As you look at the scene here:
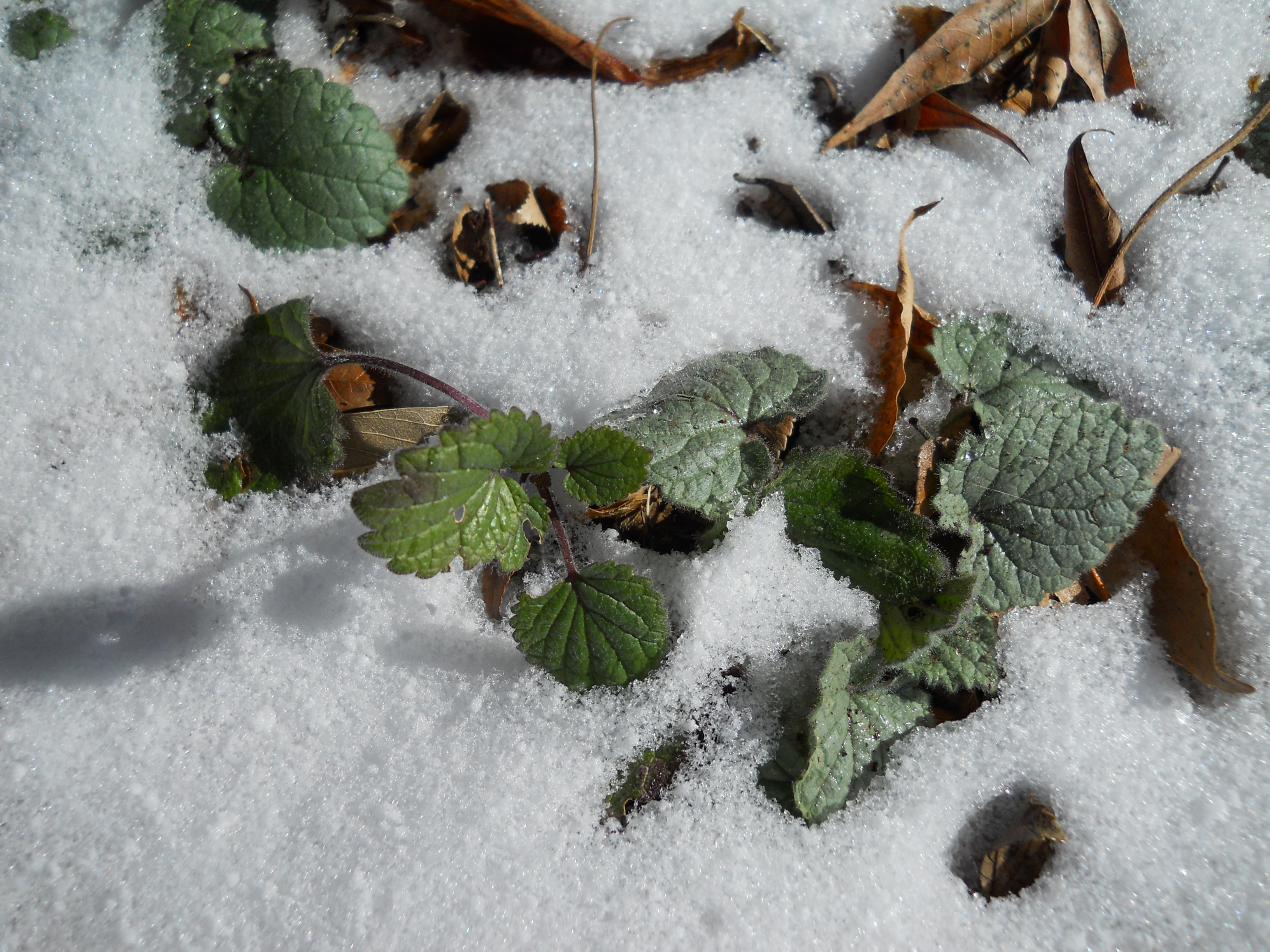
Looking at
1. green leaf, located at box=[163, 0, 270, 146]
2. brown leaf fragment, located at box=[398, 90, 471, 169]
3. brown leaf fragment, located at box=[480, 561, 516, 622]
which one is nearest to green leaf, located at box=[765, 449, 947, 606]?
brown leaf fragment, located at box=[480, 561, 516, 622]

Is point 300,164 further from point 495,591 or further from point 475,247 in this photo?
point 495,591

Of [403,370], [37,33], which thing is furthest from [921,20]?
[37,33]

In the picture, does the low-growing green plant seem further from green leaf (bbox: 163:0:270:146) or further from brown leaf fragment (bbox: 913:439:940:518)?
green leaf (bbox: 163:0:270:146)

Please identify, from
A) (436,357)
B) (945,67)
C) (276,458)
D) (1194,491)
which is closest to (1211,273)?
(1194,491)

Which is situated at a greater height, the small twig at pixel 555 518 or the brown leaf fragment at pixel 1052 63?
the brown leaf fragment at pixel 1052 63

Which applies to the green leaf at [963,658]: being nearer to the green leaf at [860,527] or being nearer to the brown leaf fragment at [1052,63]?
the green leaf at [860,527]

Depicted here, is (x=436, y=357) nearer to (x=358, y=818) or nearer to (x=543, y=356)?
(x=543, y=356)

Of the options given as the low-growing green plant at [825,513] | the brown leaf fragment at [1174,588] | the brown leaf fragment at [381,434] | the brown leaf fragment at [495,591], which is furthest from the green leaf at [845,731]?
the brown leaf fragment at [381,434]
